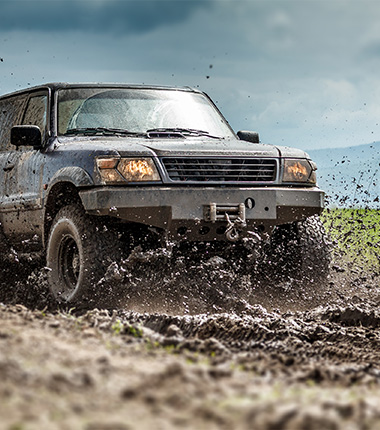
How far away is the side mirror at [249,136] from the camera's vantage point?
28.2ft

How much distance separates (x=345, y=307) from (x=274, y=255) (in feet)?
2.57

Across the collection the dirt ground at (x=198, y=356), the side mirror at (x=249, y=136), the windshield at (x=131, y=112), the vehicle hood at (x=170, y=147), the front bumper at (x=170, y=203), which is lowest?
the dirt ground at (x=198, y=356)

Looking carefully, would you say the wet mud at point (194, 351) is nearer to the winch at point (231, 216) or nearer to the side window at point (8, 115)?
the winch at point (231, 216)

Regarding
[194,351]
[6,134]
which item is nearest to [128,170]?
[194,351]

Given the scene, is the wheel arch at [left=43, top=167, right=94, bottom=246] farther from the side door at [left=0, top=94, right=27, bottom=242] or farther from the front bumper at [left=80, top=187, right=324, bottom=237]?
the side door at [left=0, top=94, right=27, bottom=242]

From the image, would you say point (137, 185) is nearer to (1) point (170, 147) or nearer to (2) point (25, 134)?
(1) point (170, 147)

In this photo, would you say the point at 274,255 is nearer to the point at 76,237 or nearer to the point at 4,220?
the point at 76,237

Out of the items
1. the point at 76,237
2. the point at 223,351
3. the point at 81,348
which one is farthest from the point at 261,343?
the point at 76,237

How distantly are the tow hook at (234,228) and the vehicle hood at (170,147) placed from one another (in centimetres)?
60

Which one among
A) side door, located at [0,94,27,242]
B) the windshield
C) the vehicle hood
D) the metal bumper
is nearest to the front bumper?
the metal bumper

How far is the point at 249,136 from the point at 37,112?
2.13 metres

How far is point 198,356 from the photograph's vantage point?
14.6 feet

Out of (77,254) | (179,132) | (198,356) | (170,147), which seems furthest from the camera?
(179,132)

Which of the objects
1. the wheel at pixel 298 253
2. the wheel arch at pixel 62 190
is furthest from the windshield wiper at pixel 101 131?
the wheel at pixel 298 253
